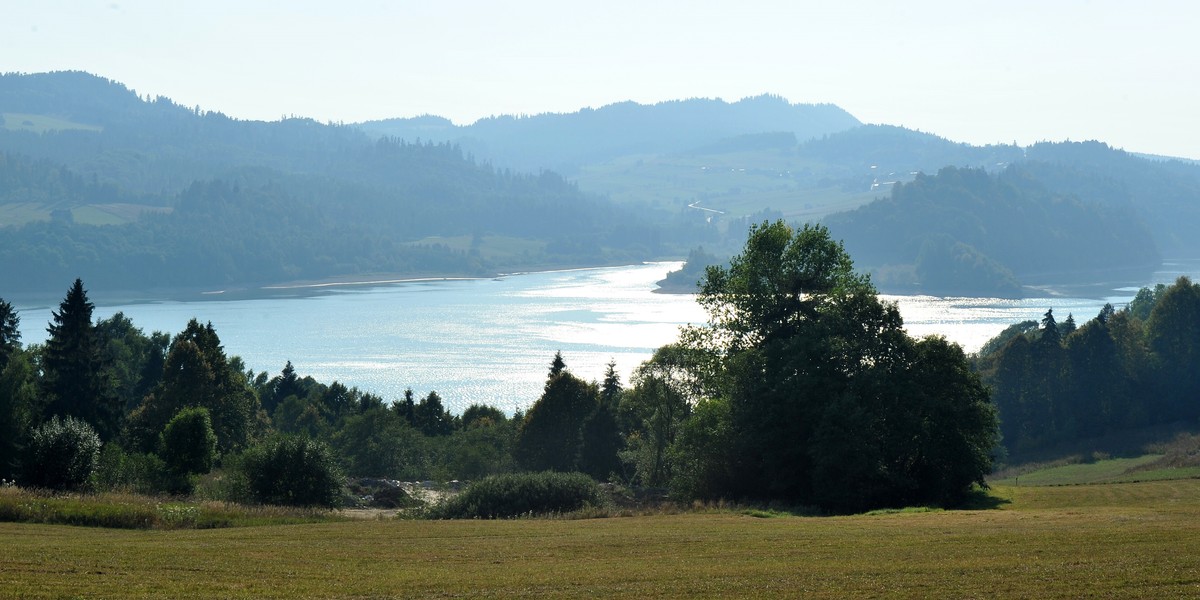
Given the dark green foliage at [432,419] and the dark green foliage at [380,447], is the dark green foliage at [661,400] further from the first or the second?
the dark green foliage at [432,419]

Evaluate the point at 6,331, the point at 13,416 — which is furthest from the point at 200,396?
the point at 13,416

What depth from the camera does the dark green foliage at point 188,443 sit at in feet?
145

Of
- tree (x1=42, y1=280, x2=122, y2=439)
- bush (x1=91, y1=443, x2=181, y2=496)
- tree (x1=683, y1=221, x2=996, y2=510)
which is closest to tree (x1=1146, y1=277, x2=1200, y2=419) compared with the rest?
tree (x1=683, y1=221, x2=996, y2=510)

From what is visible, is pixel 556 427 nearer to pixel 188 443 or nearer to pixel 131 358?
pixel 188 443

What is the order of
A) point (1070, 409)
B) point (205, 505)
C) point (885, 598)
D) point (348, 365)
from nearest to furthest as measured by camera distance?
point (885, 598), point (205, 505), point (1070, 409), point (348, 365)

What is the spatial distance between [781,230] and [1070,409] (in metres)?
57.8

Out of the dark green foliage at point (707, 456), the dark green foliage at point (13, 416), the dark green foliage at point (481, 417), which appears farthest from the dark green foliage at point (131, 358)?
the dark green foliage at point (707, 456)

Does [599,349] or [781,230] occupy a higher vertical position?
[781,230]

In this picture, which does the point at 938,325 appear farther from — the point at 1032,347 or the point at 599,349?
the point at 1032,347

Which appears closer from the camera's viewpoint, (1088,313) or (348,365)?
(348,365)

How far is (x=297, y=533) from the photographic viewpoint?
2520 cm

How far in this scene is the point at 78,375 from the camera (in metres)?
51.3

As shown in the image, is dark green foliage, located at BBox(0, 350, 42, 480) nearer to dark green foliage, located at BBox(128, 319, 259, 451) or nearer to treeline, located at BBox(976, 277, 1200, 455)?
dark green foliage, located at BBox(128, 319, 259, 451)

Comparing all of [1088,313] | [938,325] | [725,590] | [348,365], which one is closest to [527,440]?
[725,590]
